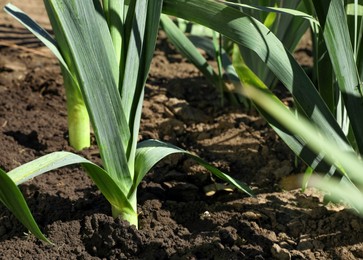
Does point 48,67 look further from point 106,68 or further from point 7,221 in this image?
point 106,68

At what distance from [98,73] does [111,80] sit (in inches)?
1.5

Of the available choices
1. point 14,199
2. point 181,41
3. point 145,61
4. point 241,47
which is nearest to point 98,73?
point 145,61

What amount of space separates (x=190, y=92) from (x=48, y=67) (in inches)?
24.6

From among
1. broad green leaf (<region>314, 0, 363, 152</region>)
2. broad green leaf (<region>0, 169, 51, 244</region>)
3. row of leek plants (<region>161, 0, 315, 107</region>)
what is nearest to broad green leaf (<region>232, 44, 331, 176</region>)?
broad green leaf (<region>314, 0, 363, 152</region>)

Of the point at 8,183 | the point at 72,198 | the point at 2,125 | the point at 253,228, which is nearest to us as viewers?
the point at 8,183

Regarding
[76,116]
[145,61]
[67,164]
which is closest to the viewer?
[67,164]

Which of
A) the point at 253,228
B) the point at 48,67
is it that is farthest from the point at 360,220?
the point at 48,67

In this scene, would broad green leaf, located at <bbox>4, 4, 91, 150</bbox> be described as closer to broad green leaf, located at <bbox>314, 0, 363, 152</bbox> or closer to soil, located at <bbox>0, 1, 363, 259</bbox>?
soil, located at <bbox>0, 1, 363, 259</bbox>

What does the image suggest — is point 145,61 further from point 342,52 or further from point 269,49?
point 342,52

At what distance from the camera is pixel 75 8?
1.71 metres

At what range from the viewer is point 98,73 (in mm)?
1766

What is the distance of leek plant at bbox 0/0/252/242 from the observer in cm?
171

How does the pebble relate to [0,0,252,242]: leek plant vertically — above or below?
below

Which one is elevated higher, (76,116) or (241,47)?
(241,47)
